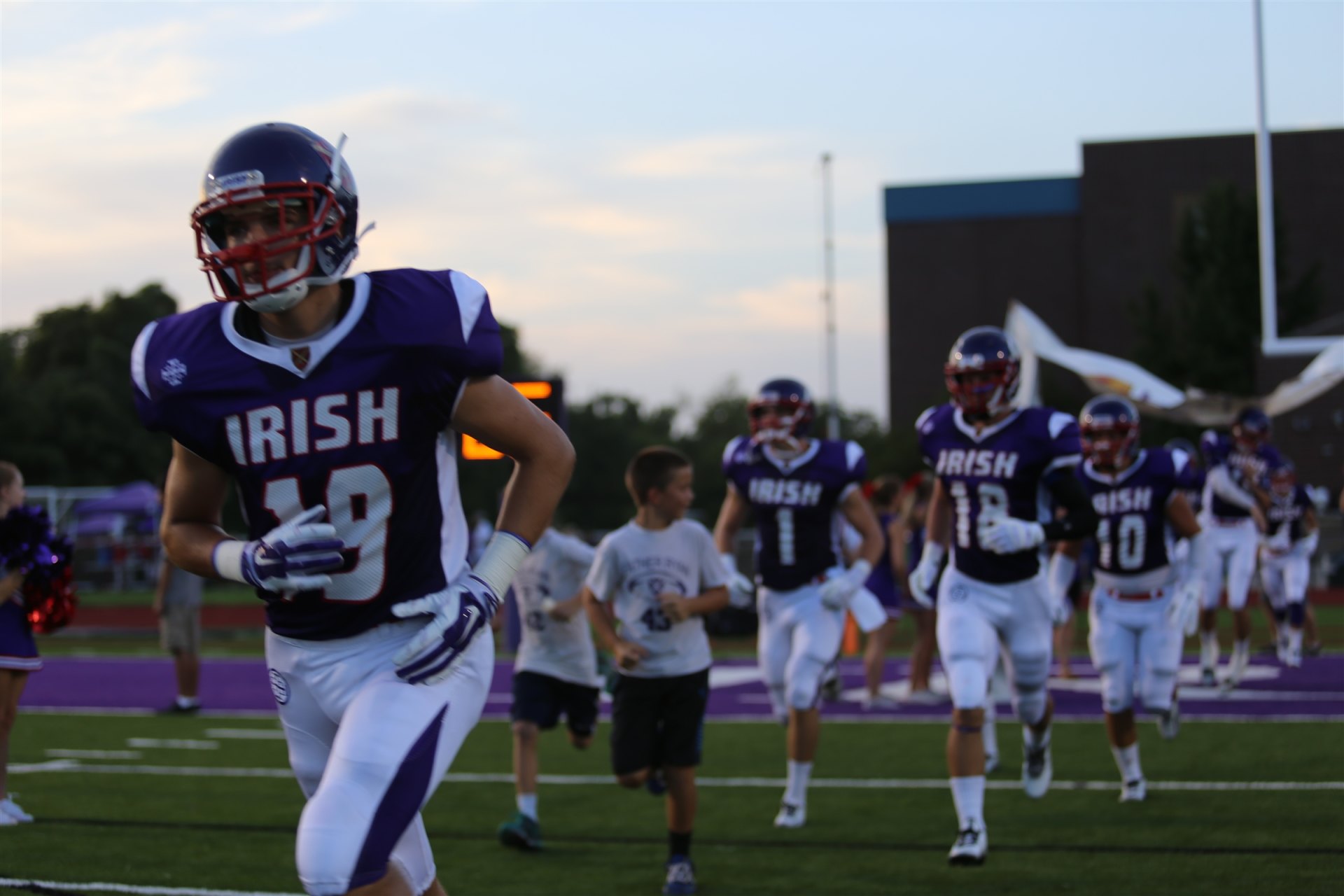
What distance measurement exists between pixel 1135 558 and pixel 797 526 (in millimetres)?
1835

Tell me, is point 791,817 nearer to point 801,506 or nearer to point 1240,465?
point 801,506

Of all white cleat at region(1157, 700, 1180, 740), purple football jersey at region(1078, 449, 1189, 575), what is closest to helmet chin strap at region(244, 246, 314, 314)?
purple football jersey at region(1078, 449, 1189, 575)

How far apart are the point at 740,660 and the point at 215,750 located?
24.2ft

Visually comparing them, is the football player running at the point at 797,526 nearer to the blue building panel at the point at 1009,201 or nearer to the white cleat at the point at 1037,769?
the white cleat at the point at 1037,769

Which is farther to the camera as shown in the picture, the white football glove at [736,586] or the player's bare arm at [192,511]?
the white football glove at [736,586]

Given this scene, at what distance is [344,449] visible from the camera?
3.32 m

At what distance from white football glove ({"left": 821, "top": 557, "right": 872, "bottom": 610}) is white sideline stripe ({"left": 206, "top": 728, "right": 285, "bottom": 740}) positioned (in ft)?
15.8

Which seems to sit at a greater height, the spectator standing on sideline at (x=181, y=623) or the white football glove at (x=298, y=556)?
the white football glove at (x=298, y=556)

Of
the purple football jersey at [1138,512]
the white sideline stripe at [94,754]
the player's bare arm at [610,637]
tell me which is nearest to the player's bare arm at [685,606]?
the player's bare arm at [610,637]

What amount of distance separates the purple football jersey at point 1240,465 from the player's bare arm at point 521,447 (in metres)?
10.6

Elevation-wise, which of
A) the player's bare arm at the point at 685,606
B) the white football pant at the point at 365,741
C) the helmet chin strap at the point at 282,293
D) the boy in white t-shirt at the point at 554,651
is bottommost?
the boy in white t-shirt at the point at 554,651

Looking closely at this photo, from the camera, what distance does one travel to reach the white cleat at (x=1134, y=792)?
7746 millimetres

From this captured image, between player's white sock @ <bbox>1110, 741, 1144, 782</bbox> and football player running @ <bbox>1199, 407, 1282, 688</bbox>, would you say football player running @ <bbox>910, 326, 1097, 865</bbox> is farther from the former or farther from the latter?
football player running @ <bbox>1199, 407, 1282, 688</bbox>

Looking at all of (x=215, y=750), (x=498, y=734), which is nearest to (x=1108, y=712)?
(x=498, y=734)
